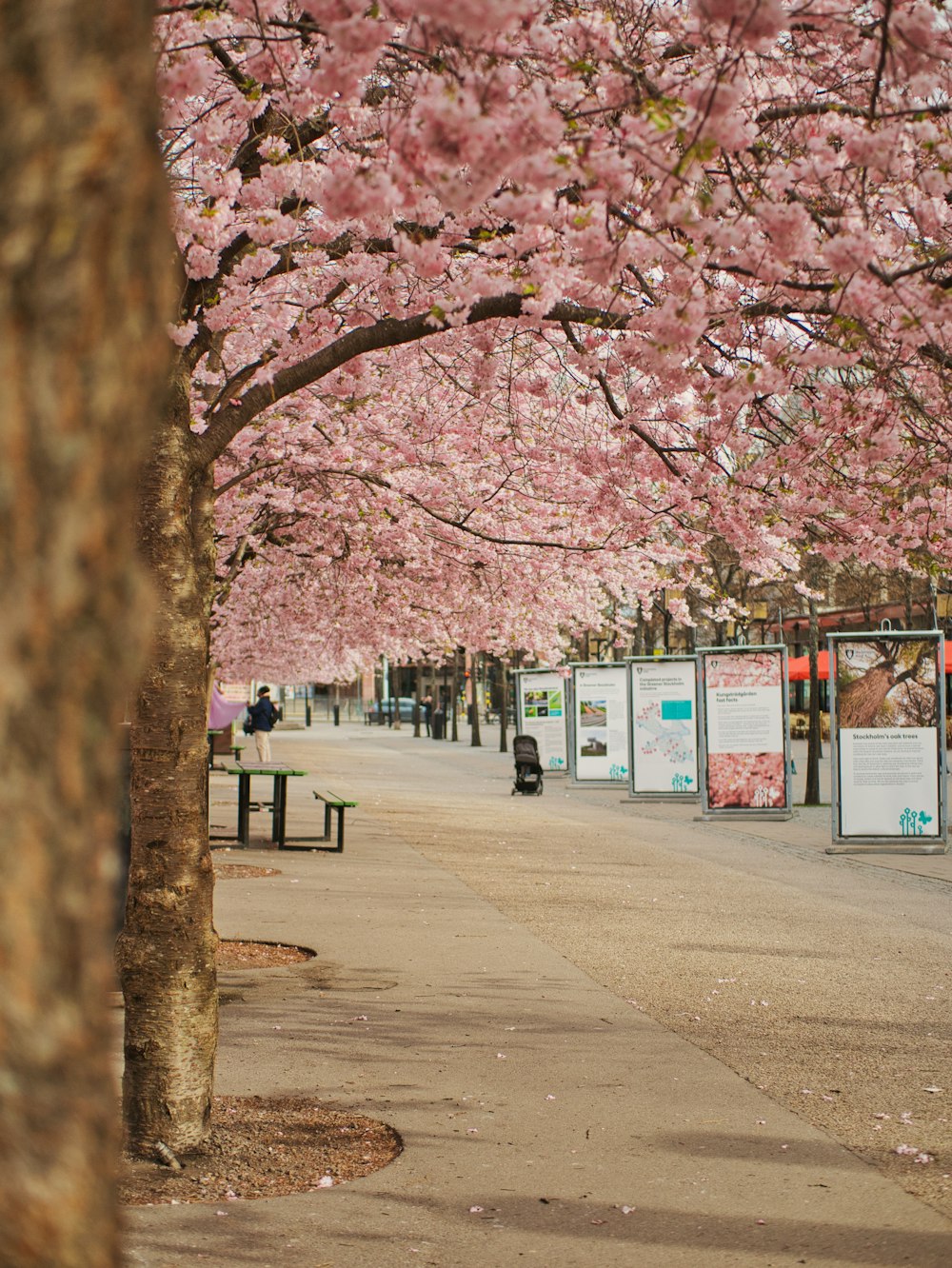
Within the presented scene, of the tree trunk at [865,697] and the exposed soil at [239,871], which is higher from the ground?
the tree trunk at [865,697]

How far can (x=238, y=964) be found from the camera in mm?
9789

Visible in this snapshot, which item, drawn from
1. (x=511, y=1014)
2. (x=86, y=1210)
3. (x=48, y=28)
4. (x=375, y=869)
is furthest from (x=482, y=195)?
(x=375, y=869)

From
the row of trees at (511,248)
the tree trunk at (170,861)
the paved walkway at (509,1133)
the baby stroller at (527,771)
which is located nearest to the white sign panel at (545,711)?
the baby stroller at (527,771)

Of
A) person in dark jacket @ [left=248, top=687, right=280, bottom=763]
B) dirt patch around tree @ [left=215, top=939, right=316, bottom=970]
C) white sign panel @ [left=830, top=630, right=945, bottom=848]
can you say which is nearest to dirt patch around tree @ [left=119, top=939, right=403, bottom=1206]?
dirt patch around tree @ [left=215, top=939, right=316, bottom=970]

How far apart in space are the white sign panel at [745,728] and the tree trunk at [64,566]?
1963cm

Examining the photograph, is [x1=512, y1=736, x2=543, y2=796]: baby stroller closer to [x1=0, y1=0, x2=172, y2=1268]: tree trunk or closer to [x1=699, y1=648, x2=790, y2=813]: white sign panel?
[x1=699, y1=648, x2=790, y2=813]: white sign panel

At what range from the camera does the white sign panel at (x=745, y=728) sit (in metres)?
20.9

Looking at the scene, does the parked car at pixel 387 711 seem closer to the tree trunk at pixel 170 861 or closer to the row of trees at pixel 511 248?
the row of trees at pixel 511 248

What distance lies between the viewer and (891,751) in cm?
1725

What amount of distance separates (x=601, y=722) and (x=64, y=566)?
27.3 meters

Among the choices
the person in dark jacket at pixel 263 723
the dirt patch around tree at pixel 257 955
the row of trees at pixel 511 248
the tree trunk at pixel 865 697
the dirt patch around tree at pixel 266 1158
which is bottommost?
the dirt patch around tree at pixel 266 1158

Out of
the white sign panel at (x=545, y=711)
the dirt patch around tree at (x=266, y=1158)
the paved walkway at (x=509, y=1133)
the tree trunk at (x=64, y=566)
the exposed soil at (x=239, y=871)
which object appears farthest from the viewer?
the white sign panel at (x=545, y=711)

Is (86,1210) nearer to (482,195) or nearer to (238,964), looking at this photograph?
(482,195)

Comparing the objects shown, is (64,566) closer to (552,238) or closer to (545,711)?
(552,238)
